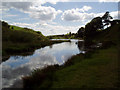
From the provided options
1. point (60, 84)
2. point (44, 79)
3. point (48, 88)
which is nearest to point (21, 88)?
point (44, 79)

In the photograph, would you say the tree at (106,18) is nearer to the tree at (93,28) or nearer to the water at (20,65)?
the tree at (93,28)

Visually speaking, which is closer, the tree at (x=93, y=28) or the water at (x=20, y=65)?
the water at (x=20, y=65)

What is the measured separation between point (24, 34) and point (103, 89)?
10601 millimetres

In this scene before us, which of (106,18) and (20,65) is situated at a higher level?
(106,18)

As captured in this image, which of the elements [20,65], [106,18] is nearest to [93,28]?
[106,18]

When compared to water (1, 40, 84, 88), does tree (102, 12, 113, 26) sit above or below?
above

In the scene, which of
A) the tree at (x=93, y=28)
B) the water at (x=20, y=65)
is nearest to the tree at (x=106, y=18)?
the tree at (x=93, y=28)

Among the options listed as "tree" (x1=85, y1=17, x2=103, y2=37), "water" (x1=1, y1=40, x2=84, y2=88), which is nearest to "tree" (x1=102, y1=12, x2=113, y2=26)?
"tree" (x1=85, y1=17, x2=103, y2=37)

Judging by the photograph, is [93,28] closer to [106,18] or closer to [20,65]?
[106,18]

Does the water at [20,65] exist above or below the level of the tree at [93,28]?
below

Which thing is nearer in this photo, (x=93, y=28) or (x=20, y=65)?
(x=20, y=65)

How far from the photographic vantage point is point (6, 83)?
35.4 ft

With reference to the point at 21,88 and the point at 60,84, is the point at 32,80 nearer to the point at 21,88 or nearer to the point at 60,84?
the point at 21,88

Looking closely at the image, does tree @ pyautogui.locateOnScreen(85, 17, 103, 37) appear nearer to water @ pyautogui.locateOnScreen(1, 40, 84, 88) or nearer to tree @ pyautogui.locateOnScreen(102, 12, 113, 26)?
tree @ pyautogui.locateOnScreen(102, 12, 113, 26)
